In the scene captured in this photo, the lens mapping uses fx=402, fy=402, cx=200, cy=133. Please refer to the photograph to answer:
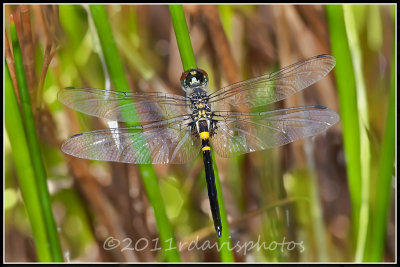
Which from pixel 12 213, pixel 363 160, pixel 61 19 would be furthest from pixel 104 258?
pixel 363 160

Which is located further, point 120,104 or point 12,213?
point 12,213

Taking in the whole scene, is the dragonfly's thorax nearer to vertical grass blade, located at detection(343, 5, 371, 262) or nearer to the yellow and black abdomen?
the yellow and black abdomen

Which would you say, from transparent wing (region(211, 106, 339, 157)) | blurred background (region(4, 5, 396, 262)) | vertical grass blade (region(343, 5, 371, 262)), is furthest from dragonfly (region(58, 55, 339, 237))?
vertical grass blade (region(343, 5, 371, 262))

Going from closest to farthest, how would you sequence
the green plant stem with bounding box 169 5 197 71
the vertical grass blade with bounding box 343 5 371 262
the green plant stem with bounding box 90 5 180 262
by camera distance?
the green plant stem with bounding box 169 5 197 71, the green plant stem with bounding box 90 5 180 262, the vertical grass blade with bounding box 343 5 371 262

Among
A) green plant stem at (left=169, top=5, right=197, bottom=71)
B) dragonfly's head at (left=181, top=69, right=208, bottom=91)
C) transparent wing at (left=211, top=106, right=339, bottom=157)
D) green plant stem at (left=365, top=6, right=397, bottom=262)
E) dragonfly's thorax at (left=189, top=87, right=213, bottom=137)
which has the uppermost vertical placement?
green plant stem at (left=169, top=5, right=197, bottom=71)

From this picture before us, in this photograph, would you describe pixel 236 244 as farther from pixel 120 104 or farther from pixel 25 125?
pixel 25 125

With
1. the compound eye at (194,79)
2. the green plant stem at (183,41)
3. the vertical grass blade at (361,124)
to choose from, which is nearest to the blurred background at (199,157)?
Answer: the vertical grass blade at (361,124)
